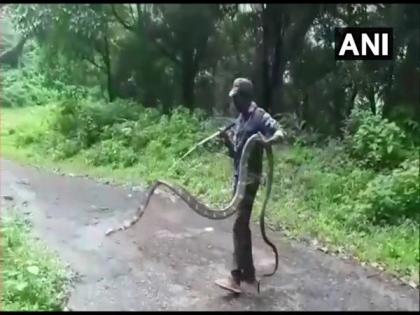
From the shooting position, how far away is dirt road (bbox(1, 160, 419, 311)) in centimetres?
156

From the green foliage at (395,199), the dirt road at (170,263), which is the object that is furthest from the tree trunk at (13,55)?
the green foliage at (395,199)

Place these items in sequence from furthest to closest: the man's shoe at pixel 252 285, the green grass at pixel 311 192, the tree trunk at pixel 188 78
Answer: the tree trunk at pixel 188 78
the man's shoe at pixel 252 285
the green grass at pixel 311 192

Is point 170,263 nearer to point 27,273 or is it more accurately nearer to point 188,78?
point 27,273

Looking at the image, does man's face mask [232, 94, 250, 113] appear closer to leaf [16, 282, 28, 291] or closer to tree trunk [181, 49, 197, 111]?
tree trunk [181, 49, 197, 111]

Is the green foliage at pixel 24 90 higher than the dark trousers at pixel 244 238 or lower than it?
higher

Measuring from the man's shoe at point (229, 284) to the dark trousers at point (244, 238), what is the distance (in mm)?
10

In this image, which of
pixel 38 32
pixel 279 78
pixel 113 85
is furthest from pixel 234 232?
pixel 38 32

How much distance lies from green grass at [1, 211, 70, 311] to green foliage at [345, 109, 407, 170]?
30.5 inches

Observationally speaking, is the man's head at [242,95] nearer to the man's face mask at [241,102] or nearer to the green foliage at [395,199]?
the man's face mask at [241,102]

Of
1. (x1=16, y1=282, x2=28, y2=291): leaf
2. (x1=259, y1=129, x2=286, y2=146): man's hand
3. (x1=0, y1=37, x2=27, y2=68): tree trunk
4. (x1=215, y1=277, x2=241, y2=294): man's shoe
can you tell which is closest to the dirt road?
(x1=215, y1=277, x2=241, y2=294): man's shoe

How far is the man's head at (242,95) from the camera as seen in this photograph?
5.30 feet

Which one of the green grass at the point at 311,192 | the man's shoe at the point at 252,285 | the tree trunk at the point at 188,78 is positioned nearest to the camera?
the green grass at the point at 311,192

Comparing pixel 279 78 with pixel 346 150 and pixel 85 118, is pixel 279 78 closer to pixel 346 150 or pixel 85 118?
pixel 346 150

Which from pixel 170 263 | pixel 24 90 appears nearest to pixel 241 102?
pixel 170 263
